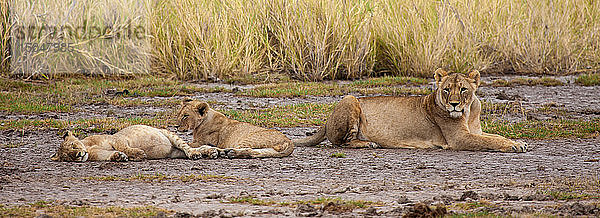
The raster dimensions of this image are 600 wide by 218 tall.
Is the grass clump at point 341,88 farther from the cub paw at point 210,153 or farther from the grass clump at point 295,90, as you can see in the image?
the cub paw at point 210,153

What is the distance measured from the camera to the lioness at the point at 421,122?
9156 millimetres

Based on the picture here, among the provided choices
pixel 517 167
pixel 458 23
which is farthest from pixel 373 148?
pixel 458 23

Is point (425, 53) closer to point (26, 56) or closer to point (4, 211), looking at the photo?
point (26, 56)

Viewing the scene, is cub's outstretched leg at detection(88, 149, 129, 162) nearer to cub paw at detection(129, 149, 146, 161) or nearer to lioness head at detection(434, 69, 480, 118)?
cub paw at detection(129, 149, 146, 161)

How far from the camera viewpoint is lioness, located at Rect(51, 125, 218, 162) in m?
8.19

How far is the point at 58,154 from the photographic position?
8.33 metres

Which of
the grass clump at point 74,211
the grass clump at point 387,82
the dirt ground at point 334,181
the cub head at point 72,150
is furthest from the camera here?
the grass clump at point 387,82

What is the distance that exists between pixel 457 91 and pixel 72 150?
14.2 feet

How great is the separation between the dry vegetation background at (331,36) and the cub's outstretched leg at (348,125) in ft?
26.3

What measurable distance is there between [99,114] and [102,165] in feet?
18.4

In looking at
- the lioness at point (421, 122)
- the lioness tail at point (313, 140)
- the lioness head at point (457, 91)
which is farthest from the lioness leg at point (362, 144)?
the lioness head at point (457, 91)

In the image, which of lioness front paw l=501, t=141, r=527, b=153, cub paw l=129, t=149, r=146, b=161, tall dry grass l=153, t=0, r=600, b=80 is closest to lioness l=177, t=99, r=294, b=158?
cub paw l=129, t=149, r=146, b=161

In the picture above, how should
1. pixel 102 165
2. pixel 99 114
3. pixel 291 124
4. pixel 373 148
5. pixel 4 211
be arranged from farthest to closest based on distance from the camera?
1. pixel 99 114
2. pixel 291 124
3. pixel 373 148
4. pixel 102 165
5. pixel 4 211

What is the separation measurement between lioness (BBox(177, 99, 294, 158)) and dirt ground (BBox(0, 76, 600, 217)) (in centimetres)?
18
